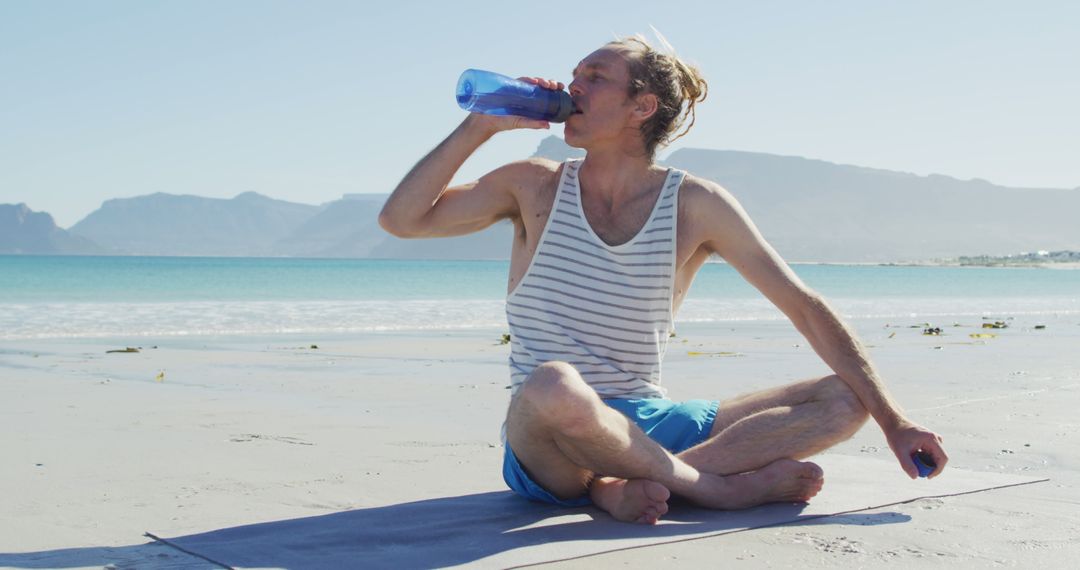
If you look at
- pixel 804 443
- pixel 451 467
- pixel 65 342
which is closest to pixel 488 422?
pixel 451 467

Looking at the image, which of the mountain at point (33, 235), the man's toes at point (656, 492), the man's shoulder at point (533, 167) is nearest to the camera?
the man's toes at point (656, 492)

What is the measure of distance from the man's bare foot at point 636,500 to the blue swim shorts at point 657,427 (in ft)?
0.64

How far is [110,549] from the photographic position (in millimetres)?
2811

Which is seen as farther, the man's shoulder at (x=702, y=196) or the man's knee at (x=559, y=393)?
the man's shoulder at (x=702, y=196)

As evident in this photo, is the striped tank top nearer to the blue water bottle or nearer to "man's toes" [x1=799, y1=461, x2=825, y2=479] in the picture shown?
the blue water bottle

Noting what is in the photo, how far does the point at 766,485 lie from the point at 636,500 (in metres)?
0.47

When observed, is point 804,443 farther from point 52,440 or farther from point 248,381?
point 248,381

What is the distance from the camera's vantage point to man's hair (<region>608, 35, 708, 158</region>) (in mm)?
3428

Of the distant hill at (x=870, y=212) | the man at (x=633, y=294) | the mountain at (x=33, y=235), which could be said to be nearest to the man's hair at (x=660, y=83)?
the man at (x=633, y=294)

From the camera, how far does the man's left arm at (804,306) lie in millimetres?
3139

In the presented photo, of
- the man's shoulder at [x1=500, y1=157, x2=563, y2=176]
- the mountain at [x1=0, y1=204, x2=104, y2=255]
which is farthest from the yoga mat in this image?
the mountain at [x1=0, y1=204, x2=104, y2=255]

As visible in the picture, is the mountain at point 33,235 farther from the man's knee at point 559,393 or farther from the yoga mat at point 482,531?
the man's knee at point 559,393

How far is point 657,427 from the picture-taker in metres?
3.39

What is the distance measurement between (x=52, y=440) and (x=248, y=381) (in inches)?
102
